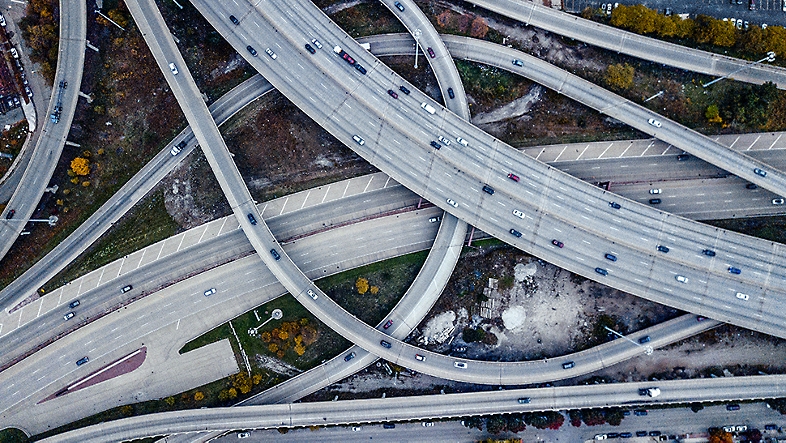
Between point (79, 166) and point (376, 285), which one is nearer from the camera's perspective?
point (79, 166)

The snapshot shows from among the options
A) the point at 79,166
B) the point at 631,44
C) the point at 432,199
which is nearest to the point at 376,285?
the point at 432,199

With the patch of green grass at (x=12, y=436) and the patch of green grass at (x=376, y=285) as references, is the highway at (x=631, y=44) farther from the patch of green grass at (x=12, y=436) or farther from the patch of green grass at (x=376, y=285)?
the patch of green grass at (x=12, y=436)

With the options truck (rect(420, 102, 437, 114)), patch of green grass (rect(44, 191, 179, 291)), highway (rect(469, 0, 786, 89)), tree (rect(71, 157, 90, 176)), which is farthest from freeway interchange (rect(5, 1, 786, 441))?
tree (rect(71, 157, 90, 176))

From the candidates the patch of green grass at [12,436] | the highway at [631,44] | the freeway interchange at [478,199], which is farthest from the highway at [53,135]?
the highway at [631,44]

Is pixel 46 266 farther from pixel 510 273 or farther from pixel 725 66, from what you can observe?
pixel 725 66

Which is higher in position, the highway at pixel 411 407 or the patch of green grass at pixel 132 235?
the patch of green grass at pixel 132 235

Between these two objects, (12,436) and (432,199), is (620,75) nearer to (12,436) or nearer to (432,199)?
(432,199)
